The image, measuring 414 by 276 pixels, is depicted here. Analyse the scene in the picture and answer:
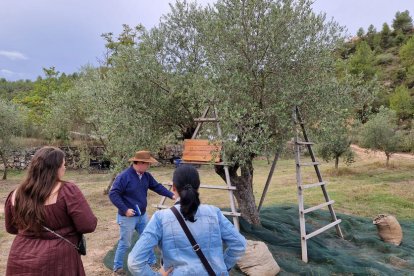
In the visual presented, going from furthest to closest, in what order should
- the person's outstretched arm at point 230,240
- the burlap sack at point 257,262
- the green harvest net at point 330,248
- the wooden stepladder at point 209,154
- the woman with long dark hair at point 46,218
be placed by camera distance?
the wooden stepladder at point 209,154, the green harvest net at point 330,248, the burlap sack at point 257,262, the woman with long dark hair at point 46,218, the person's outstretched arm at point 230,240

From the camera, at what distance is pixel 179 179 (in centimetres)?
278

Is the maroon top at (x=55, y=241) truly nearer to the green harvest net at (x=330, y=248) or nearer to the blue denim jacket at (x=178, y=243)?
the blue denim jacket at (x=178, y=243)

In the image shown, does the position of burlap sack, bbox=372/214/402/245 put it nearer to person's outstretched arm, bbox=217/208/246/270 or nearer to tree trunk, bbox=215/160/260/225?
tree trunk, bbox=215/160/260/225

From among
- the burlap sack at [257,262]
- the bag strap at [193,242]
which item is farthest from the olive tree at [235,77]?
the bag strap at [193,242]

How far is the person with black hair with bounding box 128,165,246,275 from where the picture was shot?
8.93ft

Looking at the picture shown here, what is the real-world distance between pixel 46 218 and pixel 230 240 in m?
1.62

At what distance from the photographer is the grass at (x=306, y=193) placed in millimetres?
8977

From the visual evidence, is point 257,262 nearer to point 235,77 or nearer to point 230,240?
point 235,77

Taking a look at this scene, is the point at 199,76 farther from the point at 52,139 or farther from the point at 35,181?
the point at 52,139

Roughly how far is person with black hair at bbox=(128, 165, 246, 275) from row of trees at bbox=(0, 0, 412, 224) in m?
4.11

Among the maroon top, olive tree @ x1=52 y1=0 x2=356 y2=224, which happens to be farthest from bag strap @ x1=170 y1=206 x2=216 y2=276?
olive tree @ x1=52 y1=0 x2=356 y2=224

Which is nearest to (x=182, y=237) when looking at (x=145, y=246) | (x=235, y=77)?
(x=145, y=246)

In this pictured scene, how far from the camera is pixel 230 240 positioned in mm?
3027

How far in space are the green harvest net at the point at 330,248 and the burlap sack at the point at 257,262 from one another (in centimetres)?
19
